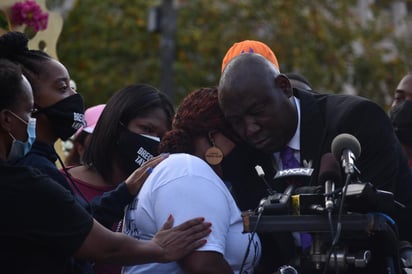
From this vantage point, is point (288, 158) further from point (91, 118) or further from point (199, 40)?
point (199, 40)

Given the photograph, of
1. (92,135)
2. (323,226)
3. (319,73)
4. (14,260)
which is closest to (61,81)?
(92,135)

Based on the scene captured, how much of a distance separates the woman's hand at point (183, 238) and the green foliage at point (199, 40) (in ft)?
52.2

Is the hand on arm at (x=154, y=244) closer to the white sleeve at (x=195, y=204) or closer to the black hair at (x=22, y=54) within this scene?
the white sleeve at (x=195, y=204)

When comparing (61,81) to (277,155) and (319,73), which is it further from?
(319,73)

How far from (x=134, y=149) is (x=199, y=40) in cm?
1502

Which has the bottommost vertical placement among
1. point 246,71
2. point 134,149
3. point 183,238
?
point 134,149

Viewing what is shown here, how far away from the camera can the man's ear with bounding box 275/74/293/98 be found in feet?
16.5

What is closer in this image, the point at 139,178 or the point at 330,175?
the point at 330,175

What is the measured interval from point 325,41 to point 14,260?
57.1 ft

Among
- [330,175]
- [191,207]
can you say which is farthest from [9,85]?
[330,175]

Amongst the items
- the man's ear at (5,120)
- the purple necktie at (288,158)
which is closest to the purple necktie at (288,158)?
the purple necktie at (288,158)

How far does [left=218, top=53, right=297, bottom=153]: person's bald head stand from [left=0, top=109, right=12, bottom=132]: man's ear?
1080 mm

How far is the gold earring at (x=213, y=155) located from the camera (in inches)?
190

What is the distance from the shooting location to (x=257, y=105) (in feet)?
16.2
